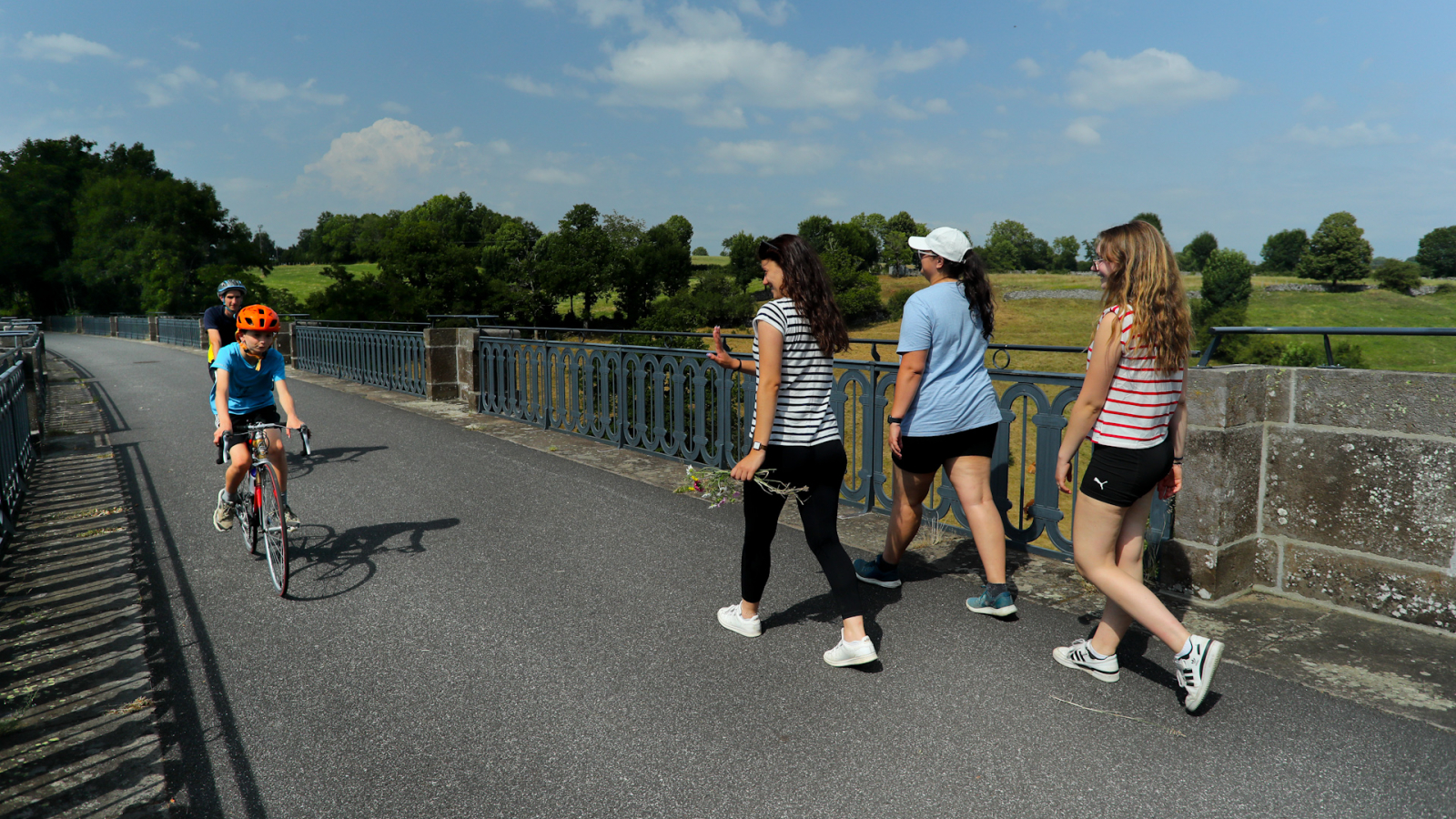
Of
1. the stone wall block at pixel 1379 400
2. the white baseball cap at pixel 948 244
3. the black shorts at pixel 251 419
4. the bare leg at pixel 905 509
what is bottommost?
the bare leg at pixel 905 509

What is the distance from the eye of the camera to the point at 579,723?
3.12 metres

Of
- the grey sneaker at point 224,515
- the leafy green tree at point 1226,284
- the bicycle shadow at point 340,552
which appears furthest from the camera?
the leafy green tree at point 1226,284

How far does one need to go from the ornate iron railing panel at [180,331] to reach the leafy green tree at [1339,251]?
100551 millimetres

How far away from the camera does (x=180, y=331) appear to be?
108 ft

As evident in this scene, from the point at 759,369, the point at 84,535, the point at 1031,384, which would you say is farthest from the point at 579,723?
the point at 84,535

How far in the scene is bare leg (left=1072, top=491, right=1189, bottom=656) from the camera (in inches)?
124

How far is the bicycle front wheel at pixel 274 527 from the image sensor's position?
14.8 ft

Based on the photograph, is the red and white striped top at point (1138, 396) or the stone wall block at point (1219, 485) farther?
the stone wall block at point (1219, 485)

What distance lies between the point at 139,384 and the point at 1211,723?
749 inches

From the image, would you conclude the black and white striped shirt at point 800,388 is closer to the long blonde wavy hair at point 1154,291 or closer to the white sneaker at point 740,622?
the white sneaker at point 740,622

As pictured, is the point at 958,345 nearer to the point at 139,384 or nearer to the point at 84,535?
the point at 84,535

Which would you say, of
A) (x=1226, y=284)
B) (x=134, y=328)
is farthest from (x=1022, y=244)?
(x=134, y=328)

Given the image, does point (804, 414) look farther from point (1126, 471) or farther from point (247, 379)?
point (247, 379)

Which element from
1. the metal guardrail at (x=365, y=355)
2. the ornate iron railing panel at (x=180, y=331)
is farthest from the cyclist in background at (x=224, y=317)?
the ornate iron railing panel at (x=180, y=331)
